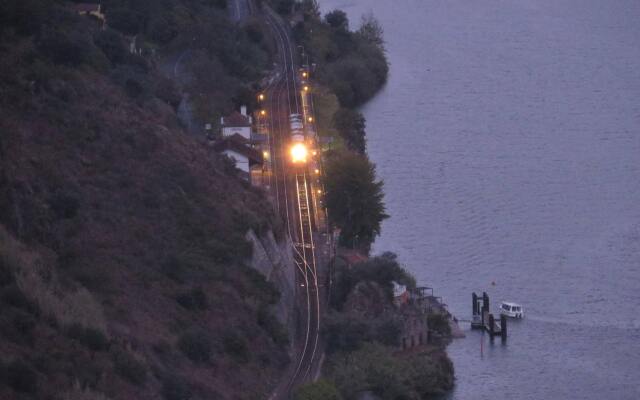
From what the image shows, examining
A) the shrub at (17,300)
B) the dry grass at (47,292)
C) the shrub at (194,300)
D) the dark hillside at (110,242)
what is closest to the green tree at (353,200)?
the dark hillside at (110,242)

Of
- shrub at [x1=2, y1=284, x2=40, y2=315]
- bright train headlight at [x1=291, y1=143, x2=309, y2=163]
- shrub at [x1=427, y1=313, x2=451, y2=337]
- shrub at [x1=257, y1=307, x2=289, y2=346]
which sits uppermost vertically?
bright train headlight at [x1=291, y1=143, x2=309, y2=163]

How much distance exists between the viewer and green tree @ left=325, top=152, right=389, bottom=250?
115 ft

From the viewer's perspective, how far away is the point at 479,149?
4962 centimetres

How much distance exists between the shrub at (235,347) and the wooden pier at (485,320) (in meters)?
11.1

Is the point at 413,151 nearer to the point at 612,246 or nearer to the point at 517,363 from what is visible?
the point at 612,246

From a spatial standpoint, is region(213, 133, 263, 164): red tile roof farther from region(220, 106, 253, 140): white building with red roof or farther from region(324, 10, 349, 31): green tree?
region(324, 10, 349, 31): green tree

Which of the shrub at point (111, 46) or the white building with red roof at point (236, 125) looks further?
the white building with red roof at point (236, 125)

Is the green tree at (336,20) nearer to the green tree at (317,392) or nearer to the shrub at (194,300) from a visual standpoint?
the shrub at (194,300)

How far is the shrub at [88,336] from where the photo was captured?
18.5 m

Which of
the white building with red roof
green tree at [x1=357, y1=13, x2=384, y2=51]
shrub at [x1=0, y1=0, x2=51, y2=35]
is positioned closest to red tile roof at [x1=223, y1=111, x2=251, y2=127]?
the white building with red roof

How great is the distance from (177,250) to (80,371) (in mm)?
7952

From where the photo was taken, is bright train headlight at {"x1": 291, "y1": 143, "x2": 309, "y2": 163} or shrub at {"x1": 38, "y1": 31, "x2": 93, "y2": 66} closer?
shrub at {"x1": 38, "y1": 31, "x2": 93, "y2": 66}

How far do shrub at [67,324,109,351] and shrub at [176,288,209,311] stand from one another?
4560 millimetres

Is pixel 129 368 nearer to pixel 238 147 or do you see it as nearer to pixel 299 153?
pixel 238 147
